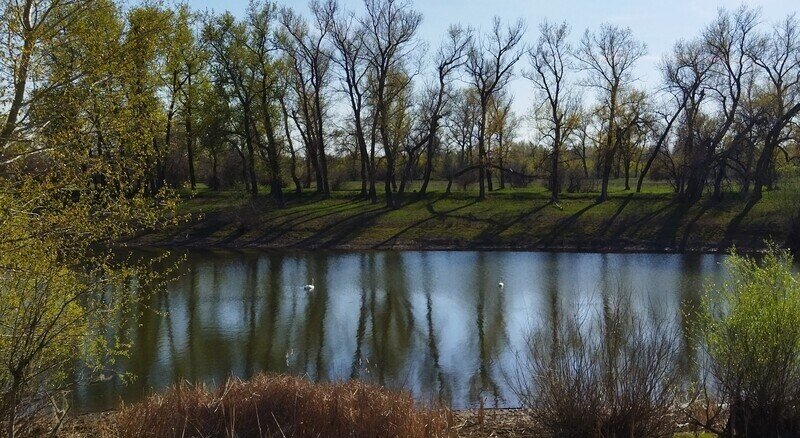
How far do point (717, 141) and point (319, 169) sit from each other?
2487cm

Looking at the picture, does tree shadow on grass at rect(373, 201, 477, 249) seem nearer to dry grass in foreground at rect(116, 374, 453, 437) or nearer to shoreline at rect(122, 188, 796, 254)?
shoreline at rect(122, 188, 796, 254)

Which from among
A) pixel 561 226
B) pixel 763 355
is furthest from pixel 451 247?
pixel 763 355

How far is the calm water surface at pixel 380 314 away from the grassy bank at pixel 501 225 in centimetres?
401

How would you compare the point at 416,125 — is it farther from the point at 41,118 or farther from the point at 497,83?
the point at 41,118

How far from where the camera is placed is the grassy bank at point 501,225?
3409 centimetres

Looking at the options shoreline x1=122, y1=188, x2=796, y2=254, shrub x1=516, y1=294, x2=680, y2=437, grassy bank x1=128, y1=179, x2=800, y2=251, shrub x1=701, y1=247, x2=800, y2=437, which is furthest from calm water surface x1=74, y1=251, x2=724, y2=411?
grassy bank x1=128, y1=179, x2=800, y2=251

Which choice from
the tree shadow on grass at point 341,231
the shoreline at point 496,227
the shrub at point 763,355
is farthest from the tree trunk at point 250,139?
the shrub at point 763,355

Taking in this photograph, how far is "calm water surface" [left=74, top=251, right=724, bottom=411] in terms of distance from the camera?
12797 mm

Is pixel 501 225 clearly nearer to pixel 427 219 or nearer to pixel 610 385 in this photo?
pixel 427 219

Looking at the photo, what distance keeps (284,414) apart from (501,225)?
30381 millimetres

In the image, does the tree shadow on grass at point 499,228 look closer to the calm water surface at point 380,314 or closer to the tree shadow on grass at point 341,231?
the calm water surface at point 380,314

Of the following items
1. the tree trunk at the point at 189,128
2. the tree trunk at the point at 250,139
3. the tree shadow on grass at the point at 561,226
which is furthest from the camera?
the tree trunk at the point at 250,139

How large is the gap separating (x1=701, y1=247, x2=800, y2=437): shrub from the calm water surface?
1074 millimetres

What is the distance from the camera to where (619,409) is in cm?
Result: 788
